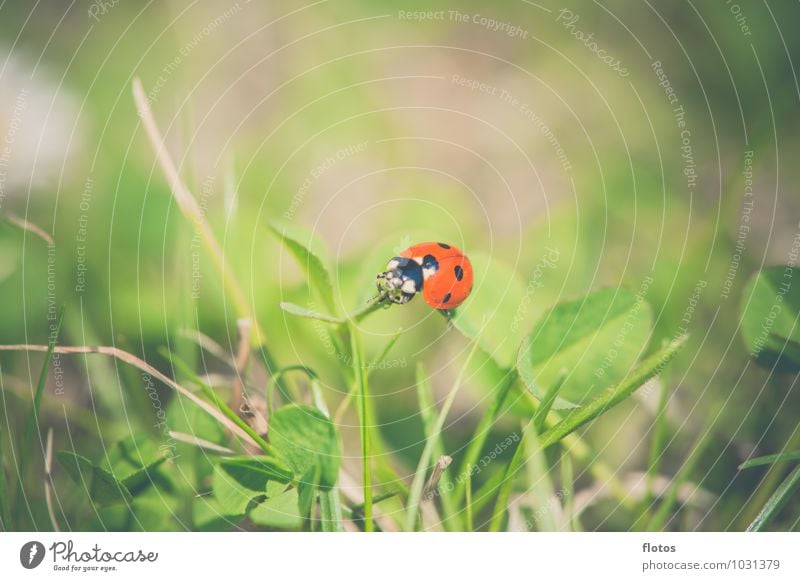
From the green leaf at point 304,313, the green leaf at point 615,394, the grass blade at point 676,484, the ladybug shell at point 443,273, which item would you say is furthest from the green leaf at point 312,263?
the grass blade at point 676,484

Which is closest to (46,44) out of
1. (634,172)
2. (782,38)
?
(634,172)

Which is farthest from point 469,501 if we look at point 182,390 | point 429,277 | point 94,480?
point 94,480

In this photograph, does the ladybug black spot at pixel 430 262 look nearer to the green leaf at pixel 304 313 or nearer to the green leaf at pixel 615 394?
the green leaf at pixel 304 313

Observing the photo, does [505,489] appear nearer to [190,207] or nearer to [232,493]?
[232,493]

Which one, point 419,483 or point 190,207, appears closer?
point 419,483
